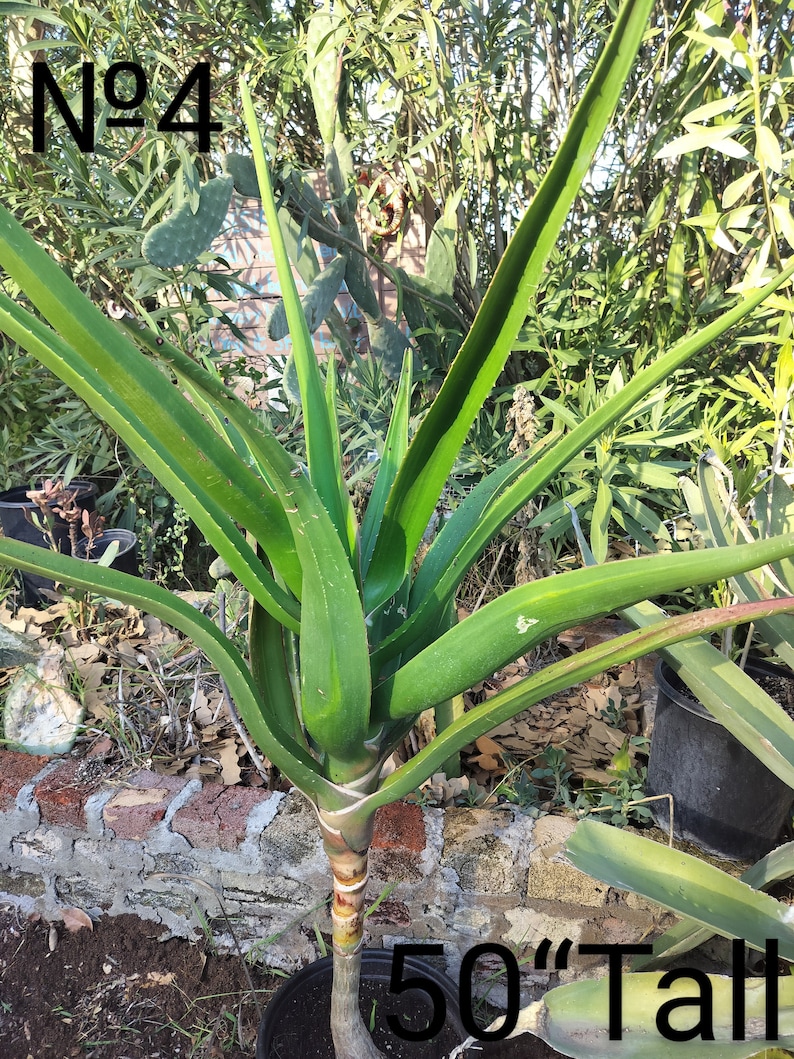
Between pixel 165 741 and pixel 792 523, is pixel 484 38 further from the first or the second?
pixel 165 741

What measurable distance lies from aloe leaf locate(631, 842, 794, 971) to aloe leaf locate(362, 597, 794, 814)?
16.7 inches

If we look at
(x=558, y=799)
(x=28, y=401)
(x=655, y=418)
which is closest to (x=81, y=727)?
(x=558, y=799)

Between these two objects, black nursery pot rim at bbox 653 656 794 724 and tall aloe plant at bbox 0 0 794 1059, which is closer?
tall aloe plant at bbox 0 0 794 1059

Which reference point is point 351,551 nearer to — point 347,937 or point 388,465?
point 388,465

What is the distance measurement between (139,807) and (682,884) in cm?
88

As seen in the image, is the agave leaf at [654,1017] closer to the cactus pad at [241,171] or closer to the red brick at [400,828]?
the red brick at [400,828]

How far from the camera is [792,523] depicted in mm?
1031

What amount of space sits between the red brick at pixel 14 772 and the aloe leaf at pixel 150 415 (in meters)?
0.92

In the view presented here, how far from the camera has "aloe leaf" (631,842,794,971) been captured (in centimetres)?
83

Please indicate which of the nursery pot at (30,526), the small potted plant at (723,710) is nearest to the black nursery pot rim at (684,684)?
the small potted plant at (723,710)

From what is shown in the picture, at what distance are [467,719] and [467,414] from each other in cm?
26

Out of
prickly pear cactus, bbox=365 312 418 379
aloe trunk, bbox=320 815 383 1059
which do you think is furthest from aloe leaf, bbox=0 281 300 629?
prickly pear cactus, bbox=365 312 418 379

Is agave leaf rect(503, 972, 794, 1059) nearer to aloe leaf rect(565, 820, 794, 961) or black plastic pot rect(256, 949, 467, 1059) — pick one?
aloe leaf rect(565, 820, 794, 961)

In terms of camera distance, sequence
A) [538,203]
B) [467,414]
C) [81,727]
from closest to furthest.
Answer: [538,203] < [467,414] < [81,727]
